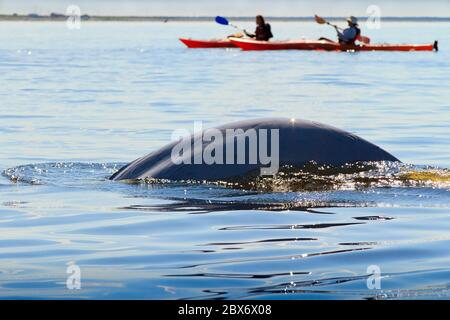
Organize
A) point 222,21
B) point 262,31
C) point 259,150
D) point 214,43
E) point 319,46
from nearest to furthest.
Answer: point 259,150 < point 222,21 < point 262,31 < point 319,46 < point 214,43

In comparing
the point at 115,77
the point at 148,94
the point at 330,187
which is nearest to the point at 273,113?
the point at 148,94

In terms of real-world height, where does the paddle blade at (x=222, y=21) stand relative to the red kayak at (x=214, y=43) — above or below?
below

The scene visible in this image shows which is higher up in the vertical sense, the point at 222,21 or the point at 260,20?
the point at 260,20

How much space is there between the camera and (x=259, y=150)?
1045 centimetres

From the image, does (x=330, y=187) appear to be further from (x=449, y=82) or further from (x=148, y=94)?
(x=449, y=82)

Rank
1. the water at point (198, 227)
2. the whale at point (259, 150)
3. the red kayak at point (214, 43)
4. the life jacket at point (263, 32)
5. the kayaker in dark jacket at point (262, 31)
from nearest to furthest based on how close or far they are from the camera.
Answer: the water at point (198, 227) < the whale at point (259, 150) < the kayaker in dark jacket at point (262, 31) < the life jacket at point (263, 32) < the red kayak at point (214, 43)

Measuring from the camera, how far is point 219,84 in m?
34.6

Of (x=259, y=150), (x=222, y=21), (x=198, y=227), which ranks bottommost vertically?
(x=198, y=227)

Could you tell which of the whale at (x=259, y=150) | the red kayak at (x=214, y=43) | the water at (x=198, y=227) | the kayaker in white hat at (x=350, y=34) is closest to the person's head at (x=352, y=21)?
the kayaker in white hat at (x=350, y=34)

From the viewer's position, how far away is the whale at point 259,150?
10.5 metres

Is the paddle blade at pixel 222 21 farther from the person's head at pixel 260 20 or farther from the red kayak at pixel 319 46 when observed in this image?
the red kayak at pixel 319 46

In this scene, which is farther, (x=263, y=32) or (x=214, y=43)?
(x=214, y=43)

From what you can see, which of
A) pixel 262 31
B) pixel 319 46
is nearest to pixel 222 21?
pixel 262 31

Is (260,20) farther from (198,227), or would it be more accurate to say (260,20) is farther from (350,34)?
(198,227)
